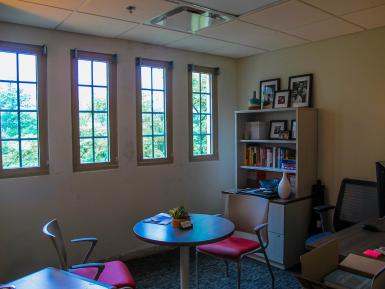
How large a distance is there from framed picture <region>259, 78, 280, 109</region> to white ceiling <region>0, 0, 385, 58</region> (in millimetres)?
533

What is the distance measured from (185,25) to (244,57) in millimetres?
1790

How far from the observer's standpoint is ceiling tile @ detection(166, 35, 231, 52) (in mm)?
3898

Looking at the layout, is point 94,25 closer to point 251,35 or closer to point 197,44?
point 197,44

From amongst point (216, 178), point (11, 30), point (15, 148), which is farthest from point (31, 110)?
point (216, 178)

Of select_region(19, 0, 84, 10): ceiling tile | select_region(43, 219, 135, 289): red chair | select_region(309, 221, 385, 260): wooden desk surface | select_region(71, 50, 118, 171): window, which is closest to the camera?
select_region(309, 221, 385, 260): wooden desk surface

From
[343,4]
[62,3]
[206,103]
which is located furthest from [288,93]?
[62,3]

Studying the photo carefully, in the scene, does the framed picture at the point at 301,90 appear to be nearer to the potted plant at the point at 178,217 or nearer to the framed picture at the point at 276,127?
the framed picture at the point at 276,127

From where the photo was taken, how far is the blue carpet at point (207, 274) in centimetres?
335

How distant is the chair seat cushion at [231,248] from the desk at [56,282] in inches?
58.5

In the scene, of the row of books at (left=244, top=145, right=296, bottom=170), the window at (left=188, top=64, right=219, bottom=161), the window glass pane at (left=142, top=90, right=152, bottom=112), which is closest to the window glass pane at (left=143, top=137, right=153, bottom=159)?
the window glass pane at (left=142, top=90, right=152, bottom=112)

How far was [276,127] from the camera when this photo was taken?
173 inches

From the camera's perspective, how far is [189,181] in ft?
A: 14.9

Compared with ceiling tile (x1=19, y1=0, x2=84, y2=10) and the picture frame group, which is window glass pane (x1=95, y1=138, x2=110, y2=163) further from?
the picture frame group

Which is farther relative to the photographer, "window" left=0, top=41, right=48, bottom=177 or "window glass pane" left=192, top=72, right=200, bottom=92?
"window glass pane" left=192, top=72, right=200, bottom=92
